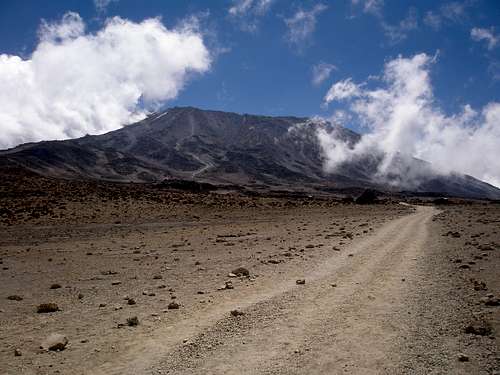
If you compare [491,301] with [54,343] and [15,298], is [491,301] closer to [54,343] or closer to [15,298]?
[54,343]

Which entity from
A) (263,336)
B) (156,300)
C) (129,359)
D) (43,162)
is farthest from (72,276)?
(43,162)

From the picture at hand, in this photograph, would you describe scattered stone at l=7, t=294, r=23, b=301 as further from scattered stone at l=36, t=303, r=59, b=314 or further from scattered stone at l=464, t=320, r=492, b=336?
scattered stone at l=464, t=320, r=492, b=336

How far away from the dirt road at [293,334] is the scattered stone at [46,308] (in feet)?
13.4

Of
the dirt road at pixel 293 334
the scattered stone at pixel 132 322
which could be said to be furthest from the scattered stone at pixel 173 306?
the scattered stone at pixel 132 322

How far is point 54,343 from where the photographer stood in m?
8.30

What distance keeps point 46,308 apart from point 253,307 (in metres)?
6.02

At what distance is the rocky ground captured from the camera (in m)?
7.52

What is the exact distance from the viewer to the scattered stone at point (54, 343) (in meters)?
8.24

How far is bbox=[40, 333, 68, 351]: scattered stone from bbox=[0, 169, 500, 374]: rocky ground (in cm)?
3

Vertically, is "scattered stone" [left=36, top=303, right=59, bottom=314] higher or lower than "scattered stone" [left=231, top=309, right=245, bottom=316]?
lower

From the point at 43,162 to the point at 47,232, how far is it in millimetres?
172146

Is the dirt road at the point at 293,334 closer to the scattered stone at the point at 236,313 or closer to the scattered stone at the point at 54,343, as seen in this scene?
the scattered stone at the point at 236,313

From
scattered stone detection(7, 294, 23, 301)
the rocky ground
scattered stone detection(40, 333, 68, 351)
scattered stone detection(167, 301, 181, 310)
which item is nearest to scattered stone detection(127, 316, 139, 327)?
the rocky ground

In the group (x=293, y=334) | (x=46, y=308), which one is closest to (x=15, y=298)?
(x=46, y=308)
